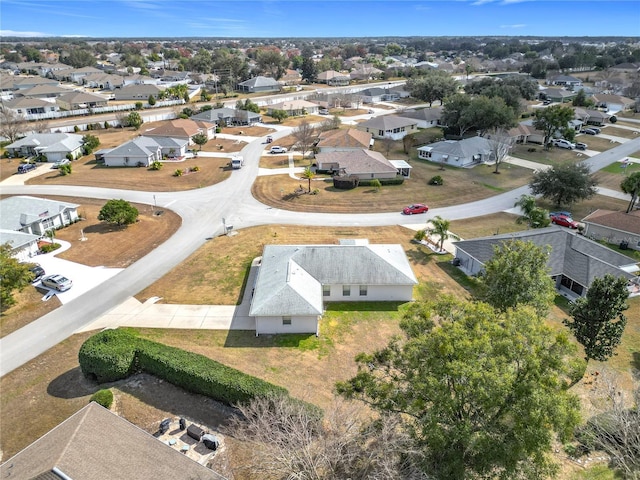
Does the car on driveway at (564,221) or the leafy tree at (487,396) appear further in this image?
the car on driveway at (564,221)

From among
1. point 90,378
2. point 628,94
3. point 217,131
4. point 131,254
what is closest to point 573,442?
point 90,378

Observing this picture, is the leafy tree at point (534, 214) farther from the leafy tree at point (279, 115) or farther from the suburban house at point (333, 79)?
the suburban house at point (333, 79)

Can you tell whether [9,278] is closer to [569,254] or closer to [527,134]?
[569,254]

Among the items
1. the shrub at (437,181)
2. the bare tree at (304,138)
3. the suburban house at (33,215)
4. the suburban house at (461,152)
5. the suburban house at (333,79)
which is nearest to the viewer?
the suburban house at (33,215)

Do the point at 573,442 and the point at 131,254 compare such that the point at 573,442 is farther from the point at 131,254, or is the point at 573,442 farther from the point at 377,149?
the point at 377,149

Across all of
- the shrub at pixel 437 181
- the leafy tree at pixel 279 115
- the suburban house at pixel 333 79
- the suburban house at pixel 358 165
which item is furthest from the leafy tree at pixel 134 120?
the suburban house at pixel 333 79

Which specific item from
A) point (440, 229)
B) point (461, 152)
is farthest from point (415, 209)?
point (461, 152)

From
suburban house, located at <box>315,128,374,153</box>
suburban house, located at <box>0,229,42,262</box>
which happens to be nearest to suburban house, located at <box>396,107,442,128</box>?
suburban house, located at <box>315,128,374,153</box>
